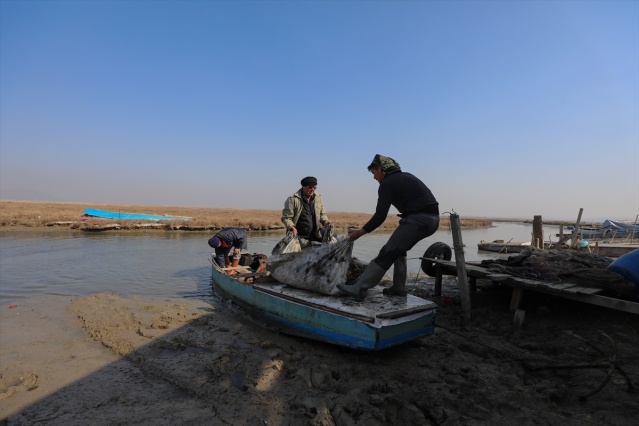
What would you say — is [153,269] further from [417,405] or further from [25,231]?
[25,231]

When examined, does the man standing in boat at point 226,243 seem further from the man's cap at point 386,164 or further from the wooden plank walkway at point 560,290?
the wooden plank walkway at point 560,290

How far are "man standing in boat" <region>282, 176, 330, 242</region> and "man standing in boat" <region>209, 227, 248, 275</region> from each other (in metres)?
2.86

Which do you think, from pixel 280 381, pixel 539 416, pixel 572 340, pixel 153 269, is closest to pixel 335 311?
pixel 280 381

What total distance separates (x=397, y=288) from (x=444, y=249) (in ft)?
14.4

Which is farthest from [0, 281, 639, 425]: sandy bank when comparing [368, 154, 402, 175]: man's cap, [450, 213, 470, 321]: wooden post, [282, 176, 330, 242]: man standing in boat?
[368, 154, 402, 175]: man's cap

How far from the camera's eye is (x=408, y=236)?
15.5 ft

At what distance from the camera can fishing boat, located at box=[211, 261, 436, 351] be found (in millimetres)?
4391

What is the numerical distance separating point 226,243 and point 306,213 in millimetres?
3320

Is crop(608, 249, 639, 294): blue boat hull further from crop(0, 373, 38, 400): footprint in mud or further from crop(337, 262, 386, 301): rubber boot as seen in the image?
crop(0, 373, 38, 400): footprint in mud

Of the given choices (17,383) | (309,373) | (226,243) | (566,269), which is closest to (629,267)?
(566,269)

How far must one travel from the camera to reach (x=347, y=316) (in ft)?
15.0

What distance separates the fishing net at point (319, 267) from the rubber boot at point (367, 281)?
339 mm

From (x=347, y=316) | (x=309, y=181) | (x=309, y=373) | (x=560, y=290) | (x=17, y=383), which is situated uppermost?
(x=309, y=181)

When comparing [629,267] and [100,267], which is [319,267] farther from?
[100,267]
